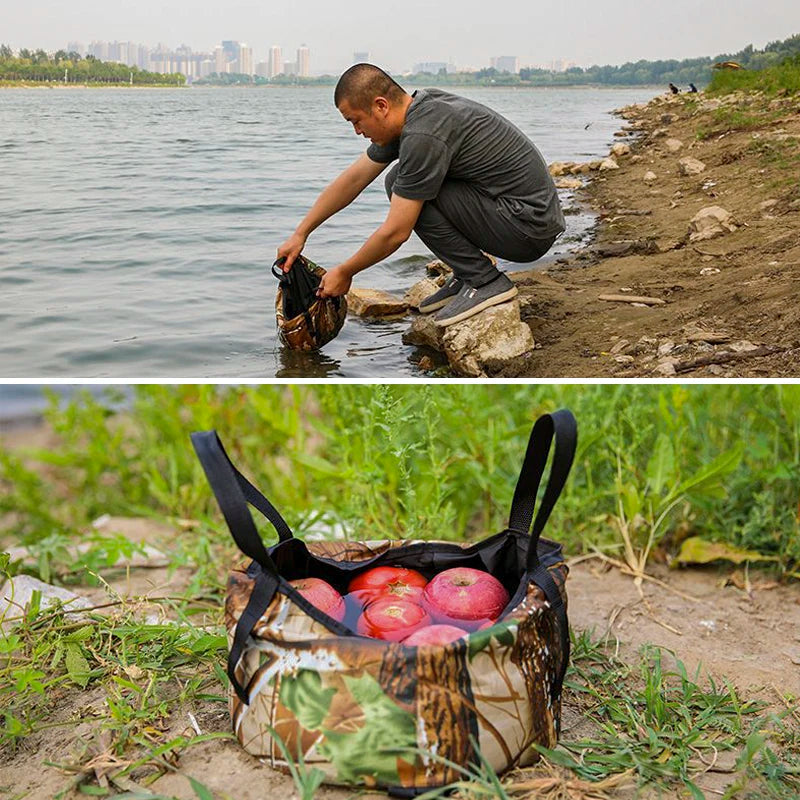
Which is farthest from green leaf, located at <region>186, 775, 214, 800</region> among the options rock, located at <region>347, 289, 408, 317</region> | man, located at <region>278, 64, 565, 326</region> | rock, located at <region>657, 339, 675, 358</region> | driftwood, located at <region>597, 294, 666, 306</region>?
driftwood, located at <region>597, 294, 666, 306</region>

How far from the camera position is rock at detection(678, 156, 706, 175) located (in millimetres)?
9633

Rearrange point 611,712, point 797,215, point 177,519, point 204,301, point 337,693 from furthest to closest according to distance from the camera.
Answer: point 797,215
point 204,301
point 177,519
point 611,712
point 337,693

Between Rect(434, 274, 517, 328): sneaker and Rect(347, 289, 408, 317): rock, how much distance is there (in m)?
0.69

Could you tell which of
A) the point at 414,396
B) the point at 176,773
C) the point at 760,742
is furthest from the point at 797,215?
the point at 176,773

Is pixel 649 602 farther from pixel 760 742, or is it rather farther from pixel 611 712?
pixel 760 742

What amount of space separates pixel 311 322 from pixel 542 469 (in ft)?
7.97

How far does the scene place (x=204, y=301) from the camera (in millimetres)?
5469

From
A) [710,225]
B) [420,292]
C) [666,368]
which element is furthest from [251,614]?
[710,225]

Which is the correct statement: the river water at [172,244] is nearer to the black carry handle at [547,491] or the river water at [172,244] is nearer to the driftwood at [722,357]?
the driftwood at [722,357]

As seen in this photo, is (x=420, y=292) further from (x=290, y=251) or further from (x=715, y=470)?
(x=715, y=470)

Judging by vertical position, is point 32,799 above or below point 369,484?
below

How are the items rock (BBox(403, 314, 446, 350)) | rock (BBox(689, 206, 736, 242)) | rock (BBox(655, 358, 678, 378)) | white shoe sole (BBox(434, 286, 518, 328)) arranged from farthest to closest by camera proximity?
rock (BBox(689, 206, 736, 242)) < rock (BBox(403, 314, 446, 350)) < white shoe sole (BBox(434, 286, 518, 328)) < rock (BBox(655, 358, 678, 378))

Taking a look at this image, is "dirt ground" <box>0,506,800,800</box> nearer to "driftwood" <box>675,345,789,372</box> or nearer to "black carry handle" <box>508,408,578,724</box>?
"black carry handle" <box>508,408,578,724</box>

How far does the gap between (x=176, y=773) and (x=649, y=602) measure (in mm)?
1512
